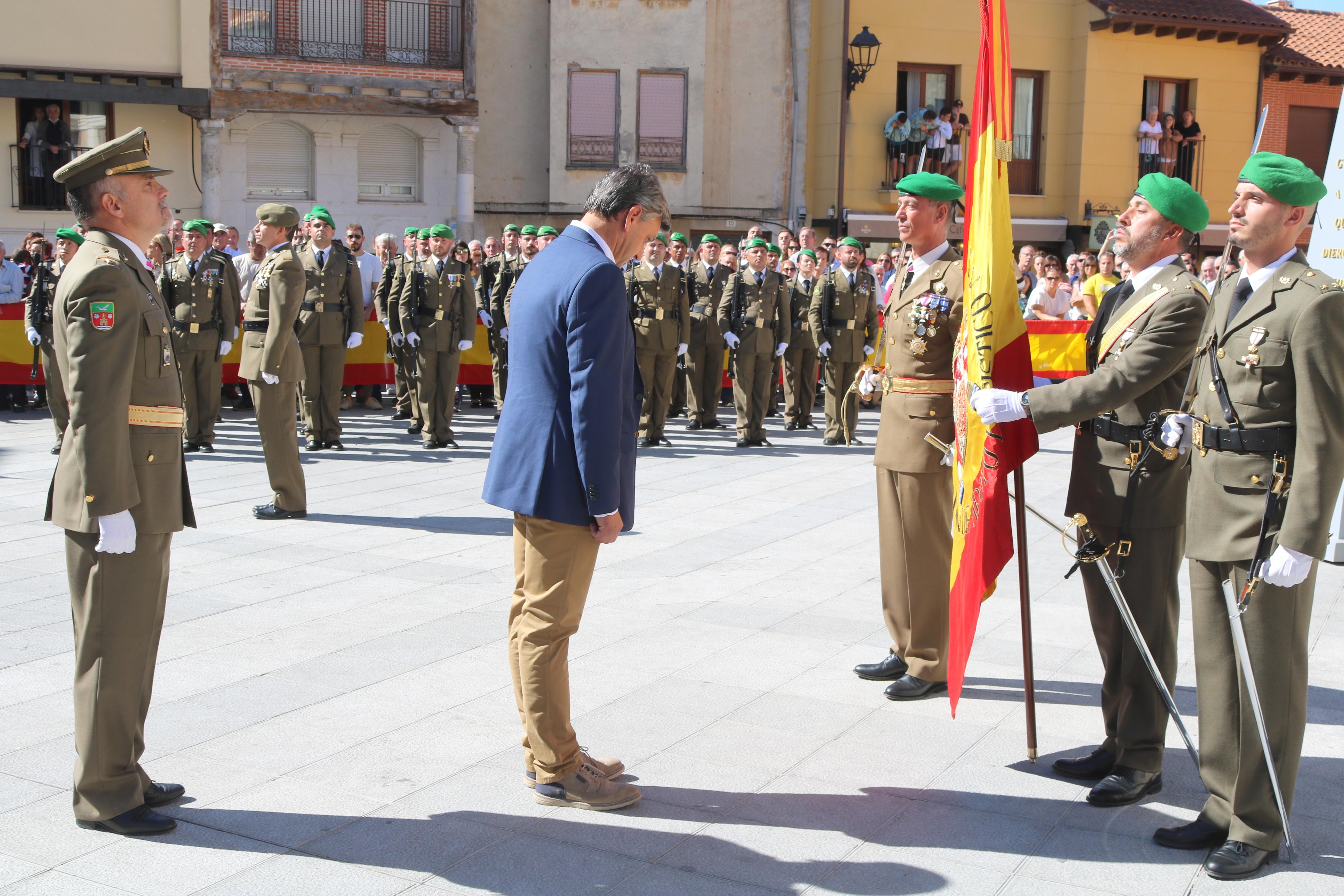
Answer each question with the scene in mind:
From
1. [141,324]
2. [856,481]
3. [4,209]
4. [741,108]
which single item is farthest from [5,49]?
[141,324]

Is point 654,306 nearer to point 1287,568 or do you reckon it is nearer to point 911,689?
point 911,689

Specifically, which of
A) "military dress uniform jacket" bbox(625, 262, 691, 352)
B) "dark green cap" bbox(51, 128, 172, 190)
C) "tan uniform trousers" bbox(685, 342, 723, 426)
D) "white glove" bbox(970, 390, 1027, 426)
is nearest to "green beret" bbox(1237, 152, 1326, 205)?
"white glove" bbox(970, 390, 1027, 426)

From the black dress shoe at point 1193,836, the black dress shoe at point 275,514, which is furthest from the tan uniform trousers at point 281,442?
the black dress shoe at point 1193,836

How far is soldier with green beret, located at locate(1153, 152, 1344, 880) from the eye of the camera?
346 centimetres

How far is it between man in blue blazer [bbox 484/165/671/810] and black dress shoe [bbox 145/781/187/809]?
3.43 ft

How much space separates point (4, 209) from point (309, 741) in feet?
68.8

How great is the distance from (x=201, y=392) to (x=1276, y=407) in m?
9.86

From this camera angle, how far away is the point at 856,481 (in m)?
10.5

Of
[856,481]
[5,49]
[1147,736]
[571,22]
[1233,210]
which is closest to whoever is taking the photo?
[1233,210]

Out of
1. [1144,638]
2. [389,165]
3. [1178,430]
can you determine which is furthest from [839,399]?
[389,165]

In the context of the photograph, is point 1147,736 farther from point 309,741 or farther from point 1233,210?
point 309,741

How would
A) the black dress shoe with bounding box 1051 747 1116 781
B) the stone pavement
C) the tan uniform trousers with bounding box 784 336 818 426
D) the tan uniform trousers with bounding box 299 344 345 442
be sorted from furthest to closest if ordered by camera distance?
the tan uniform trousers with bounding box 784 336 818 426 → the tan uniform trousers with bounding box 299 344 345 442 → the black dress shoe with bounding box 1051 747 1116 781 → the stone pavement

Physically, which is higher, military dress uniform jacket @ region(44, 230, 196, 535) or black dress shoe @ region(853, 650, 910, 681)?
military dress uniform jacket @ region(44, 230, 196, 535)

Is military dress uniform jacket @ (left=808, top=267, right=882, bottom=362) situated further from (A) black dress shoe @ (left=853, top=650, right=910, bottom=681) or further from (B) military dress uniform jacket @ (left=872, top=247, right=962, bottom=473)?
(A) black dress shoe @ (left=853, top=650, right=910, bottom=681)
